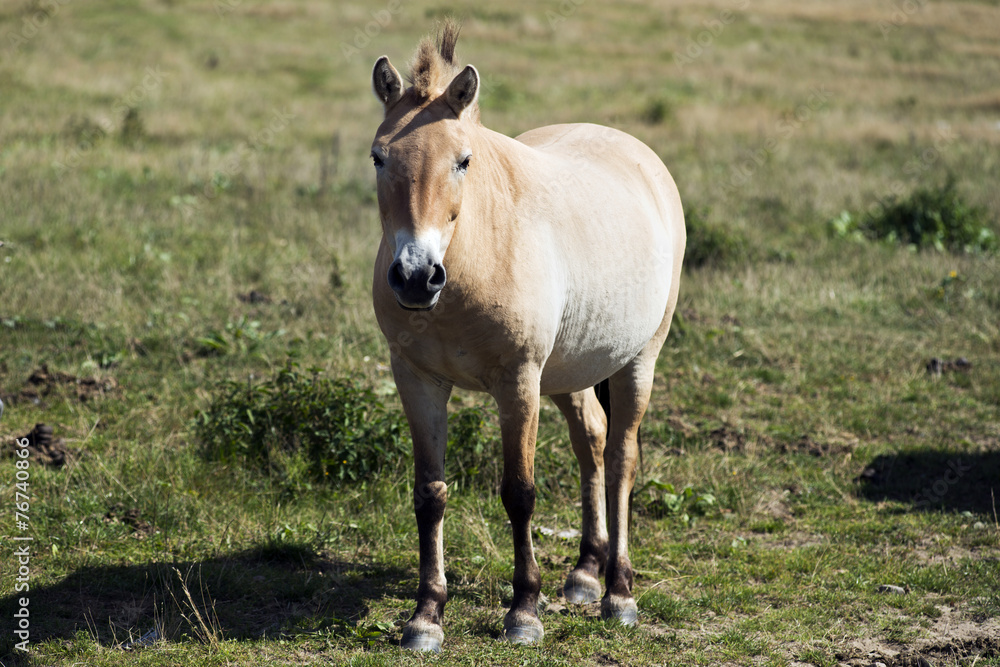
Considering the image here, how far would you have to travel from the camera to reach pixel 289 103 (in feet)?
60.7

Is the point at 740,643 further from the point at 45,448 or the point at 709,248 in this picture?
the point at 709,248

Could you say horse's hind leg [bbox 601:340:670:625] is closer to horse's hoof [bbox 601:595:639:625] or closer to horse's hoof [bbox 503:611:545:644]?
horse's hoof [bbox 601:595:639:625]

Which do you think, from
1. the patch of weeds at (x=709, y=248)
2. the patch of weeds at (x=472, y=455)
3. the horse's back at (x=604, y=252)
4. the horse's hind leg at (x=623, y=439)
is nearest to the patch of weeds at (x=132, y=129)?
the patch of weeds at (x=709, y=248)

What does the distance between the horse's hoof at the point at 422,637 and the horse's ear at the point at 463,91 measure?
92.6 inches

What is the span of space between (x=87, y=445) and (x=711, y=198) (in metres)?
9.54

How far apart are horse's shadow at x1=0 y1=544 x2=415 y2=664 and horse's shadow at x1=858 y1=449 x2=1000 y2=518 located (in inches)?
137

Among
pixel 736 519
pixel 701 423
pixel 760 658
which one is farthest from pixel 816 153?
pixel 760 658

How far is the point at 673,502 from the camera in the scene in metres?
5.48

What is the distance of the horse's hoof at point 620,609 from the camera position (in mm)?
4270

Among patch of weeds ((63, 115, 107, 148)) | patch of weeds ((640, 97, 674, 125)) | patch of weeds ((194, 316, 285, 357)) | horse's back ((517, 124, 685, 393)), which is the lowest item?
patch of weeds ((194, 316, 285, 357))

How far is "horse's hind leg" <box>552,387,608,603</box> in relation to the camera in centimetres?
467

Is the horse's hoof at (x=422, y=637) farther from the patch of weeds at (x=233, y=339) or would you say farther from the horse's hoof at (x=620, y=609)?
the patch of weeds at (x=233, y=339)

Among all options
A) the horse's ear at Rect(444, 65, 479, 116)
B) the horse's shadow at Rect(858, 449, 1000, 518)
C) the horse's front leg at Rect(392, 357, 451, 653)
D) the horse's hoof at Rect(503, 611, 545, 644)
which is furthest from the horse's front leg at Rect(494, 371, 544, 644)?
the horse's shadow at Rect(858, 449, 1000, 518)

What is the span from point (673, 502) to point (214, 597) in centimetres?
292
